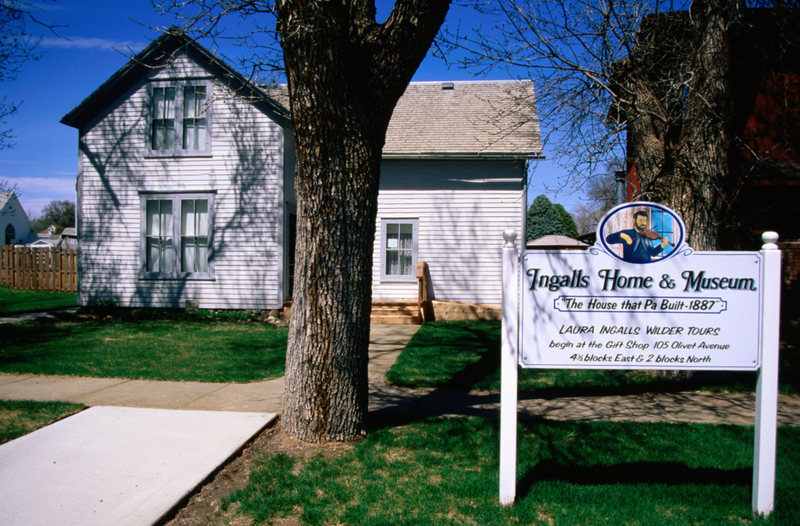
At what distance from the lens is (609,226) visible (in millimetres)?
3660

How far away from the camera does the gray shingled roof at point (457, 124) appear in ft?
44.0

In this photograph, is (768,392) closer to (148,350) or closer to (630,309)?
(630,309)

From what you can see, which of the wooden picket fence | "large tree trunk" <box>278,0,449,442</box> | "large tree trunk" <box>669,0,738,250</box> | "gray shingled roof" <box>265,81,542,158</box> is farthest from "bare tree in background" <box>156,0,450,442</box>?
the wooden picket fence

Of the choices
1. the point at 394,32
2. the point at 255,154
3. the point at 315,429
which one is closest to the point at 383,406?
the point at 315,429

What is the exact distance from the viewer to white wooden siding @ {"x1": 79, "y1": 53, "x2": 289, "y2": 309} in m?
12.9

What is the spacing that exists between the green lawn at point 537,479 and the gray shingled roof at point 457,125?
857 centimetres

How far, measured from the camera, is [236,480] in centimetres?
388

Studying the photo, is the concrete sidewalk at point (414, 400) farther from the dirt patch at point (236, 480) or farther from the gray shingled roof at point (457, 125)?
the gray shingled roof at point (457, 125)

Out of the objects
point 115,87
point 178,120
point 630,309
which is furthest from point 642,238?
point 115,87

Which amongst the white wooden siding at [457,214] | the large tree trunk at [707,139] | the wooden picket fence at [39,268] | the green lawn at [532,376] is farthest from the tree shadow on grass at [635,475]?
the wooden picket fence at [39,268]

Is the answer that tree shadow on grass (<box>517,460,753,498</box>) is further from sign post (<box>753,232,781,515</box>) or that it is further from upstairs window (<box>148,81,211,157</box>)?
upstairs window (<box>148,81,211,157</box>)

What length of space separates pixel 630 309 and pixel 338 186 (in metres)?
2.41

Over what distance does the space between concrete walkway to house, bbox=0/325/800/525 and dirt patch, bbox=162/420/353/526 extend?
3.4 inches

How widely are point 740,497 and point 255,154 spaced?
11811 millimetres
